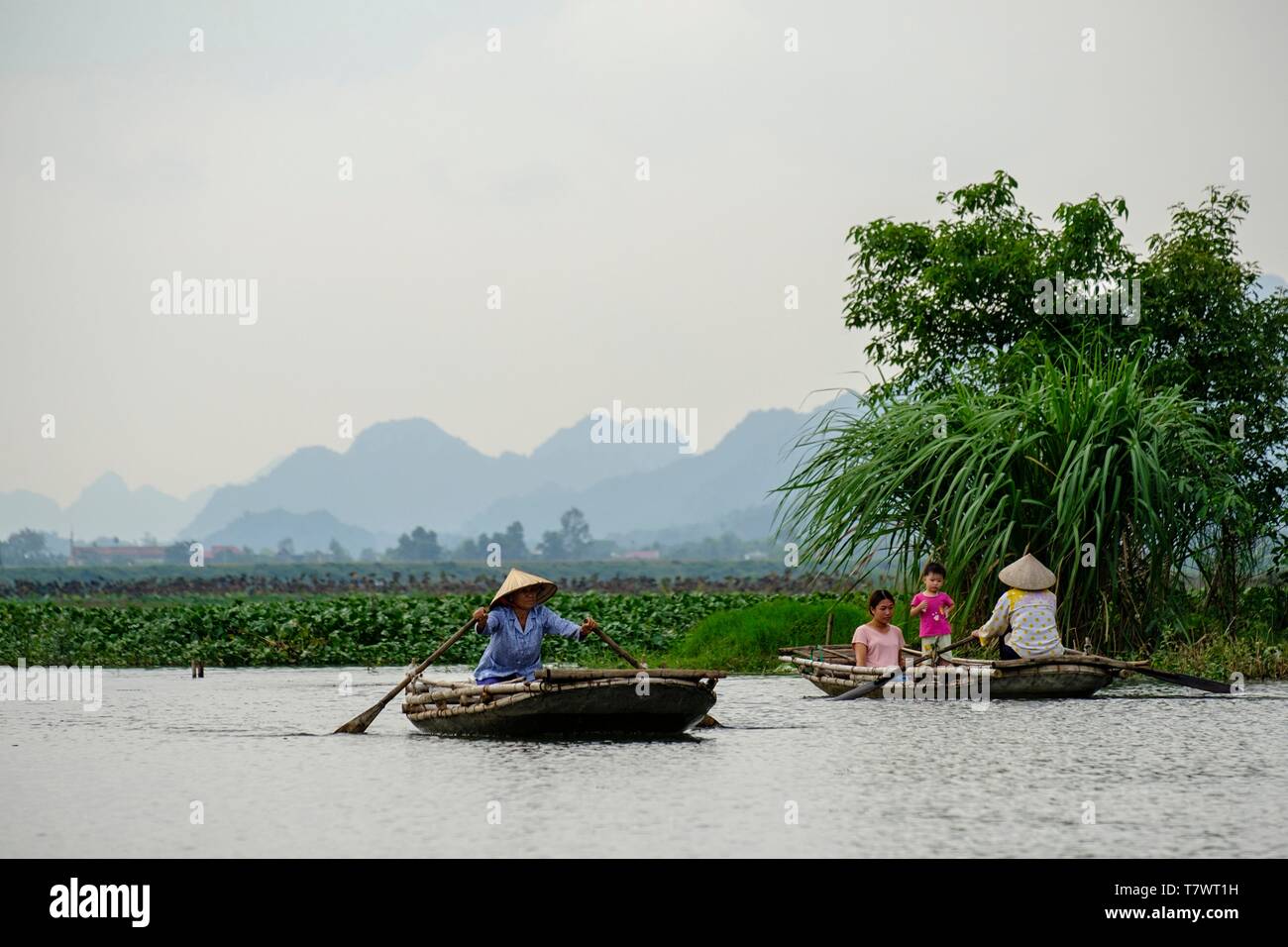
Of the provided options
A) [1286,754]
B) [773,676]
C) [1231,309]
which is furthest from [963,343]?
[1286,754]

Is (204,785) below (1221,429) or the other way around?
below

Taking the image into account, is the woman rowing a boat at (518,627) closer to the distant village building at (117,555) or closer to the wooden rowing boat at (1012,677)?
the wooden rowing boat at (1012,677)

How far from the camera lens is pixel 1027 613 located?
44.1ft

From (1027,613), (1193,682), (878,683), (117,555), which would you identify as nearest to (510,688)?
(878,683)

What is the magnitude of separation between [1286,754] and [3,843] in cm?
771

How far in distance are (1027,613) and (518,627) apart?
433 cm

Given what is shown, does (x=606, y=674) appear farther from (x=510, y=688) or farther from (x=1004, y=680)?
(x=1004, y=680)

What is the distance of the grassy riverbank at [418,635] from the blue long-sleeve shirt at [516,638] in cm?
511

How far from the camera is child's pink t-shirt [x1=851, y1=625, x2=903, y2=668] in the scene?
13734 millimetres

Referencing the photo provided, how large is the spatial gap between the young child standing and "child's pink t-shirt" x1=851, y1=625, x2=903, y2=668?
230mm

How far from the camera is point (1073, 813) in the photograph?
28.7ft

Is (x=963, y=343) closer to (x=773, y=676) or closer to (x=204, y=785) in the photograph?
(x=773, y=676)
